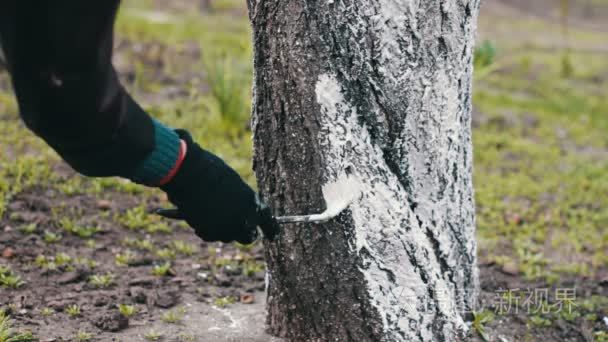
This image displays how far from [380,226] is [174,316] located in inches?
33.7

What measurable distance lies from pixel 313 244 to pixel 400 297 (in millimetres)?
292

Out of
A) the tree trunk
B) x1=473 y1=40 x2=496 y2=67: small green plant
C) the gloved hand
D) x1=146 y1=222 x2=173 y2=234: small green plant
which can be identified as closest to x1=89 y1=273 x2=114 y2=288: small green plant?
x1=146 y1=222 x2=173 y2=234: small green plant

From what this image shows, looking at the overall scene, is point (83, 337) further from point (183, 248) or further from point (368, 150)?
point (368, 150)

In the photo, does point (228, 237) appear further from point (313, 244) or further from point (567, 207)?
point (567, 207)

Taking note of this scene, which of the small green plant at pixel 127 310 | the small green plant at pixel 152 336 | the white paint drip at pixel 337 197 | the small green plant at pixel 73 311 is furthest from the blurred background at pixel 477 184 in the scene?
the white paint drip at pixel 337 197

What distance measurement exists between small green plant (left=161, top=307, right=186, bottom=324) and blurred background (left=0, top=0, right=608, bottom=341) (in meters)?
0.19

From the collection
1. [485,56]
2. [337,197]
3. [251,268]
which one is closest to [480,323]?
[337,197]

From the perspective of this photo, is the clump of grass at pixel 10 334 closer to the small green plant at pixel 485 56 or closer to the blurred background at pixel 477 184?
the blurred background at pixel 477 184

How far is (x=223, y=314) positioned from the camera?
8.14 ft

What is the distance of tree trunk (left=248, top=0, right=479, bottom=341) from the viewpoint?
1.90 m

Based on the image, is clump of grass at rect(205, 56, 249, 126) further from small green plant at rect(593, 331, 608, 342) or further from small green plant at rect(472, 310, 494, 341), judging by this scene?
small green plant at rect(593, 331, 608, 342)

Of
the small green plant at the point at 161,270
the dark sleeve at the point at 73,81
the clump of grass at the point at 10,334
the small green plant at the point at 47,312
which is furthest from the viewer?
the small green plant at the point at 161,270

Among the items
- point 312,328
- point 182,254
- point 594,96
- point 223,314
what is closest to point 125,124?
point 312,328

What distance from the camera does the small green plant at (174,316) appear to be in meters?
2.37
